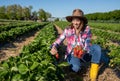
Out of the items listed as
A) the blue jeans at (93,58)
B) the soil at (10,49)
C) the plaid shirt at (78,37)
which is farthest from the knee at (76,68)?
the soil at (10,49)

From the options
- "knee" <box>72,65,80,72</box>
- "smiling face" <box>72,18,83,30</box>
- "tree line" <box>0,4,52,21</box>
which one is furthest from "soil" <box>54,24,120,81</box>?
"tree line" <box>0,4,52,21</box>

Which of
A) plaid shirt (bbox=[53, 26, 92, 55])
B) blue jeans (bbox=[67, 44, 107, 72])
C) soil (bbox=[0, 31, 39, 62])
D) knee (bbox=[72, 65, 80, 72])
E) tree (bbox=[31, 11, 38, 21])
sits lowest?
tree (bbox=[31, 11, 38, 21])

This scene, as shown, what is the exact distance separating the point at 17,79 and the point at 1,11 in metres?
118

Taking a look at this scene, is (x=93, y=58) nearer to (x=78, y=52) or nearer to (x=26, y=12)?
(x=78, y=52)

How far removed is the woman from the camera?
5.94m

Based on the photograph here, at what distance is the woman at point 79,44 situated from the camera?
594 cm

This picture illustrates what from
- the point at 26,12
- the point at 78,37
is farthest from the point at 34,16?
the point at 78,37

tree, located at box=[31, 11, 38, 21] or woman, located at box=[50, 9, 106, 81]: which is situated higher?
woman, located at box=[50, 9, 106, 81]

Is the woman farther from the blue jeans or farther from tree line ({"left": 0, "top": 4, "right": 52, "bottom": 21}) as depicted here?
tree line ({"left": 0, "top": 4, "right": 52, "bottom": 21})

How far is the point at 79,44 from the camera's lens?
6223 mm

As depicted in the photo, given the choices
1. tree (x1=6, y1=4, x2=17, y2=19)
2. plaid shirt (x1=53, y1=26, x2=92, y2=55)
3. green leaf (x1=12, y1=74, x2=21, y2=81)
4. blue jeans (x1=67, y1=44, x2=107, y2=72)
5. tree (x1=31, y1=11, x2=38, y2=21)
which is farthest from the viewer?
tree (x1=31, y1=11, x2=38, y2=21)

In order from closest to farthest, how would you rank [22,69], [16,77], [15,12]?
[16,77], [22,69], [15,12]

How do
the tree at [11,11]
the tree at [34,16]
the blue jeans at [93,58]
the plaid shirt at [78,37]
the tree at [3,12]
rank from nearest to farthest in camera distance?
the blue jeans at [93,58] < the plaid shirt at [78,37] < the tree at [11,11] < the tree at [3,12] < the tree at [34,16]

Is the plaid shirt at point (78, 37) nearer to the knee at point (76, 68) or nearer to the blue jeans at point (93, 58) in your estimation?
the blue jeans at point (93, 58)
